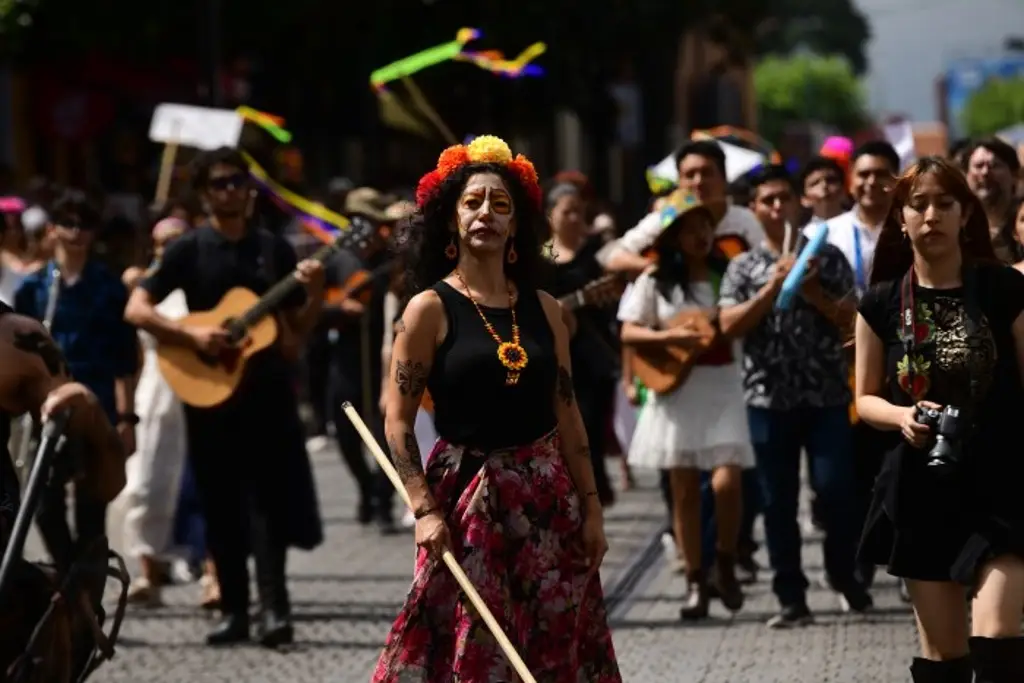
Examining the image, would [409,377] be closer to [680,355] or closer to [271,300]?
[271,300]

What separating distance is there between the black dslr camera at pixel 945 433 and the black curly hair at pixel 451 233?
115cm

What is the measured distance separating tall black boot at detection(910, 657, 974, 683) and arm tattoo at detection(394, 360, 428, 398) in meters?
1.61

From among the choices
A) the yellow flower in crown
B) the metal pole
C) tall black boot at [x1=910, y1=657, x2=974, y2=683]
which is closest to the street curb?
tall black boot at [x1=910, y1=657, x2=974, y2=683]

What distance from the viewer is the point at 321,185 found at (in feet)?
114

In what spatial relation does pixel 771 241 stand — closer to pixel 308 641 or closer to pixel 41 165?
pixel 308 641

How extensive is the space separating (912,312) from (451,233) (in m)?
1.31

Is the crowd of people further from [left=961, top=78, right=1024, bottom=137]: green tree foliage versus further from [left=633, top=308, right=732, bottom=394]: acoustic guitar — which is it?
[left=961, top=78, right=1024, bottom=137]: green tree foliage

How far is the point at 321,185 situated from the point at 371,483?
1924cm

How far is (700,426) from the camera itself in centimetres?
1145

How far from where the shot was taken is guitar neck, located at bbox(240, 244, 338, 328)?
1100cm

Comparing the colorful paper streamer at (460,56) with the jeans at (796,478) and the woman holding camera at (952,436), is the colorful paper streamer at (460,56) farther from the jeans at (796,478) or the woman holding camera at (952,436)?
the woman holding camera at (952,436)

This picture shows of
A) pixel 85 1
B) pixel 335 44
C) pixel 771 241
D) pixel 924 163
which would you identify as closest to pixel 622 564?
pixel 771 241

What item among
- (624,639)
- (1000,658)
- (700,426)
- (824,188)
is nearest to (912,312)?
(1000,658)

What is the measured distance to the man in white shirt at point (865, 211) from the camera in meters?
11.2
